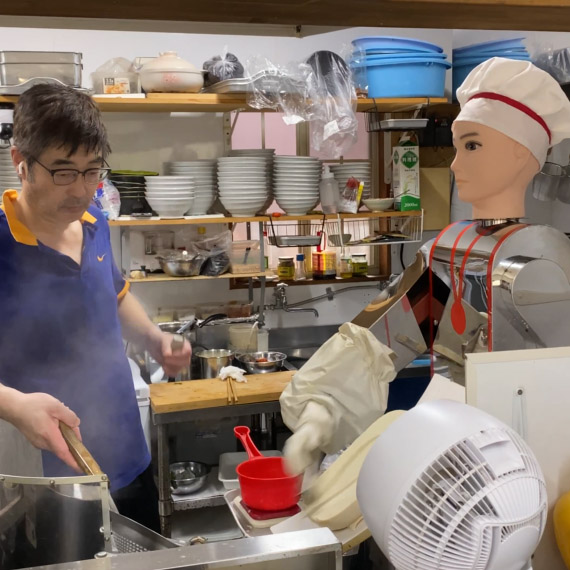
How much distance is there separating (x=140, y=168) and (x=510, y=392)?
2.66 m

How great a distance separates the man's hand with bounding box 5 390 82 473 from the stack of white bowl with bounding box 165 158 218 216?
206 centimetres

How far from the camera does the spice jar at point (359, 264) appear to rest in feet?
12.2

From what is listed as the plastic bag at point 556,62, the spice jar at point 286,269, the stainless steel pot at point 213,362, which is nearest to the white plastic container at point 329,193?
the spice jar at point 286,269

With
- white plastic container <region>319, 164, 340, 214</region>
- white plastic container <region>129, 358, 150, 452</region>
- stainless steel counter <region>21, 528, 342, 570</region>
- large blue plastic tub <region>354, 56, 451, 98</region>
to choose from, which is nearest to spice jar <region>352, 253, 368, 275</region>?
white plastic container <region>319, 164, 340, 214</region>

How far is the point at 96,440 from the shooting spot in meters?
1.89

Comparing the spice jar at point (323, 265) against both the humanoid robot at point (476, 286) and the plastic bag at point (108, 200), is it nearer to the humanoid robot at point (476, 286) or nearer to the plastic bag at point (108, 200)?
the plastic bag at point (108, 200)

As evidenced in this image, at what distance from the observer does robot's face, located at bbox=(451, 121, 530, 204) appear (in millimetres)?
1583

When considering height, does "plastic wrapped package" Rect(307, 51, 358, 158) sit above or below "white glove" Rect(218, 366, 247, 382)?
above

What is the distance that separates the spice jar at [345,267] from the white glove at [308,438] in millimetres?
2393

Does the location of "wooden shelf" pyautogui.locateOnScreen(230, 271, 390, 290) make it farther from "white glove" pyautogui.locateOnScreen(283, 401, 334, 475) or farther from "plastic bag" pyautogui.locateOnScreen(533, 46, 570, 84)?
"white glove" pyautogui.locateOnScreen(283, 401, 334, 475)

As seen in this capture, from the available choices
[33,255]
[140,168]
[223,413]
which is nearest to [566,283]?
[33,255]

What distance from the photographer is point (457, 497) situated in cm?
86

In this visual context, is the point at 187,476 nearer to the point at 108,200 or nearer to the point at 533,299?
the point at 108,200

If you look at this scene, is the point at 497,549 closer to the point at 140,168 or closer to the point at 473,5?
the point at 473,5
